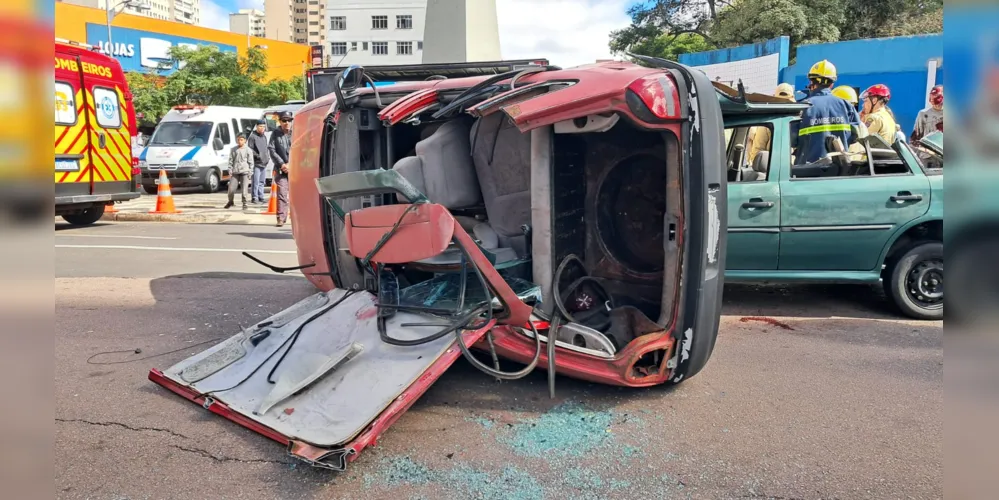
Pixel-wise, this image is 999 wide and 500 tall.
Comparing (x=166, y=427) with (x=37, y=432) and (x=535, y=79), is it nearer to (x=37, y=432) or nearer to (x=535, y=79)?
(x=37, y=432)

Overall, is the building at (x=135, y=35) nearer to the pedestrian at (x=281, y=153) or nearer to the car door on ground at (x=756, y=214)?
the pedestrian at (x=281, y=153)

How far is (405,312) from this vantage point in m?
3.78

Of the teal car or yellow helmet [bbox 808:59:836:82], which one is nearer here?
the teal car

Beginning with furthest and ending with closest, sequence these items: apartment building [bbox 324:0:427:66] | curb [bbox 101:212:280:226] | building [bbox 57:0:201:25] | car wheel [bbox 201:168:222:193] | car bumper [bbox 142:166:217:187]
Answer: building [bbox 57:0:201:25] < apartment building [bbox 324:0:427:66] < car wheel [bbox 201:168:222:193] < car bumper [bbox 142:166:217:187] < curb [bbox 101:212:280:226]

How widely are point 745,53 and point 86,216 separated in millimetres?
16787

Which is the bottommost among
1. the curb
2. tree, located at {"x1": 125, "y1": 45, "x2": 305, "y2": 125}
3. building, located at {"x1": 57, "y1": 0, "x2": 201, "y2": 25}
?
the curb

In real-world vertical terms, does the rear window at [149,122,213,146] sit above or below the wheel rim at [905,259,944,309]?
above

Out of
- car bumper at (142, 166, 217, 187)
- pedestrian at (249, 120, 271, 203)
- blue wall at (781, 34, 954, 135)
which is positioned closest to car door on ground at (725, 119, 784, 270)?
pedestrian at (249, 120, 271, 203)

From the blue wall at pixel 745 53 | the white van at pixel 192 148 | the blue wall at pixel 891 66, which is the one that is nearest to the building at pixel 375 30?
the blue wall at pixel 745 53

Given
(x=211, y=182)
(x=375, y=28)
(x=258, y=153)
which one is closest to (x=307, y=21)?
(x=375, y=28)

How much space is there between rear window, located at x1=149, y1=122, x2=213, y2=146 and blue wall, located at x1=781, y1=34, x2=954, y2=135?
1580cm

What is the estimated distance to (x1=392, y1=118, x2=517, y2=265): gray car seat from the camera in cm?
436

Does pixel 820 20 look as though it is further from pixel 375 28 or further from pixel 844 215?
pixel 375 28

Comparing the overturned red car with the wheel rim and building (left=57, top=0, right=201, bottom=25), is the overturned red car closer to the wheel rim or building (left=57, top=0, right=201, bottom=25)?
the wheel rim
